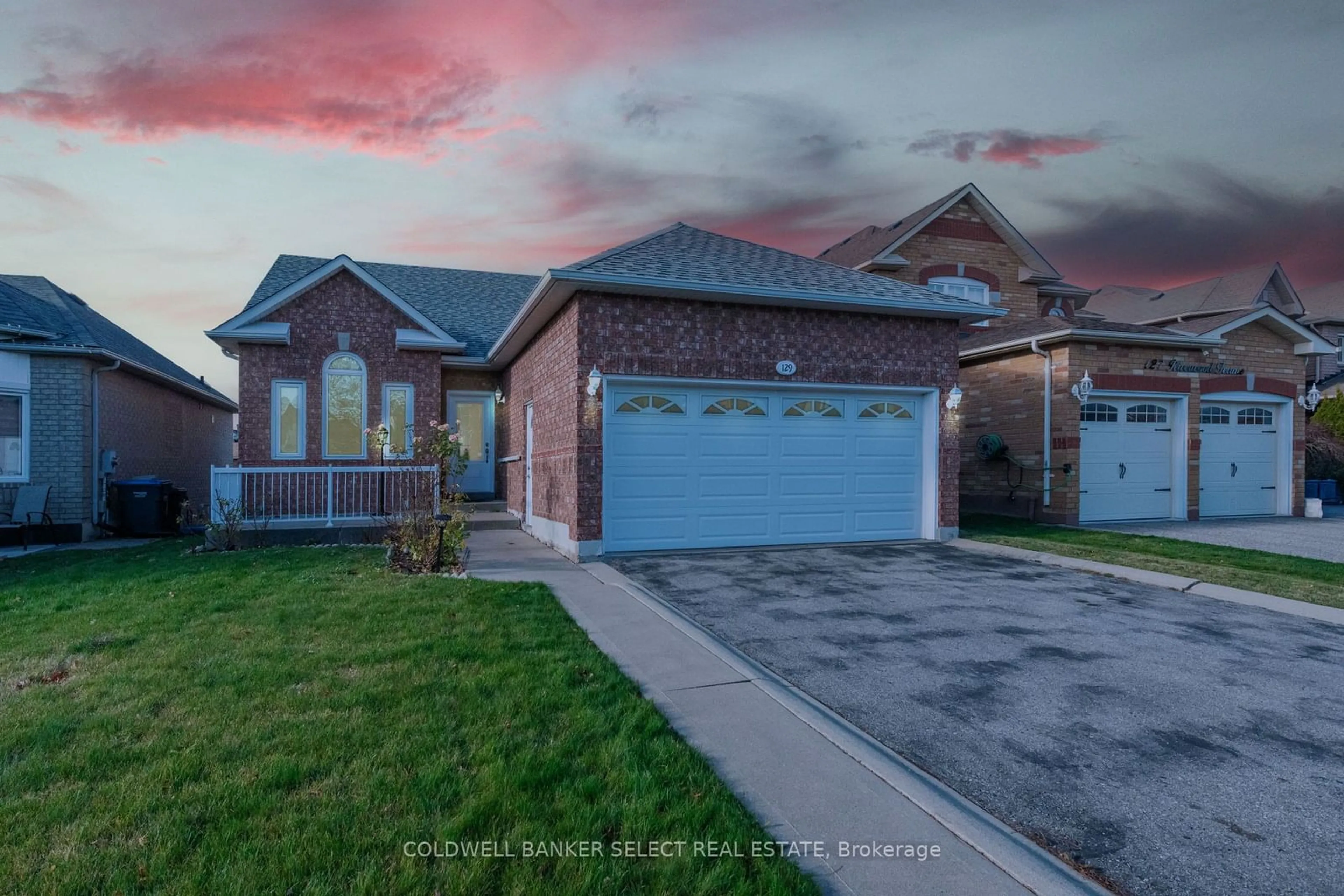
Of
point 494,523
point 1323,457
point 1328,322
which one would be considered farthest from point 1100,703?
point 1328,322

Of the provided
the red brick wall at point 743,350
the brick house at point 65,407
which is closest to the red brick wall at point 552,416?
the red brick wall at point 743,350

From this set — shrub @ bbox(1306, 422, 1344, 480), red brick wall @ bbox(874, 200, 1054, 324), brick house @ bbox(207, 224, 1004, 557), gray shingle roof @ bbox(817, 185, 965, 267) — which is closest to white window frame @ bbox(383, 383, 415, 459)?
brick house @ bbox(207, 224, 1004, 557)

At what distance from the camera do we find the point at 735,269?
34.1 feet

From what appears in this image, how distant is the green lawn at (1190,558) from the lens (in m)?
7.74


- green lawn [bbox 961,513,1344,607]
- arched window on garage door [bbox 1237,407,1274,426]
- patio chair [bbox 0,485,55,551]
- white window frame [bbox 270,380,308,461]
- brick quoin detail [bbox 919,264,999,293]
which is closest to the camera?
green lawn [bbox 961,513,1344,607]

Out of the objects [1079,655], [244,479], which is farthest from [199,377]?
[1079,655]

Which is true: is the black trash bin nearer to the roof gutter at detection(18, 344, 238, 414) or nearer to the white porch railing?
the white porch railing

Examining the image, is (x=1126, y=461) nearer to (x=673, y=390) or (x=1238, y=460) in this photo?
(x=1238, y=460)

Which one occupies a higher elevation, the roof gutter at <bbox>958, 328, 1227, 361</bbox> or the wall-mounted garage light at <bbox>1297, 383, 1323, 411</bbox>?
the roof gutter at <bbox>958, 328, 1227, 361</bbox>

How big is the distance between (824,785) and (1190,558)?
926cm

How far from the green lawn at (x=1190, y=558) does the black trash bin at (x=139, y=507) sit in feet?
48.1

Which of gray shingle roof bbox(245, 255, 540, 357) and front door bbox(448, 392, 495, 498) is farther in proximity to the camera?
front door bbox(448, 392, 495, 498)

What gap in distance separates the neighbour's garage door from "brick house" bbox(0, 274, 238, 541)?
859 inches

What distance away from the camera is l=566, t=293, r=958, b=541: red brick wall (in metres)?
9.39
